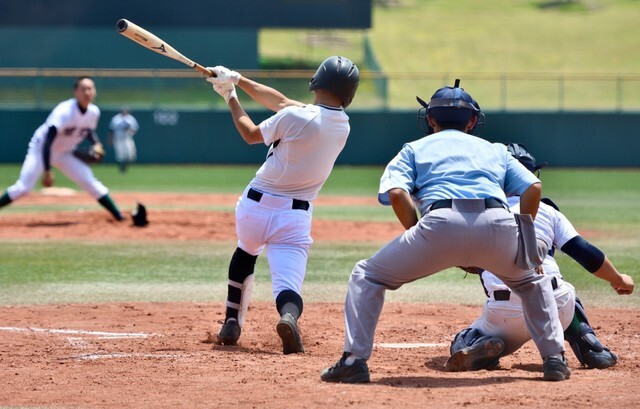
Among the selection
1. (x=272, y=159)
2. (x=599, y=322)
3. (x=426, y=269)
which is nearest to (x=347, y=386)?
(x=426, y=269)

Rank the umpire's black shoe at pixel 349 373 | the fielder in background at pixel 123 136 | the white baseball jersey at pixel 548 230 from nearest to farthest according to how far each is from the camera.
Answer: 1. the umpire's black shoe at pixel 349 373
2. the white baseball jersey at pixel 548 230
3. the fielder in background at pixel 123 136

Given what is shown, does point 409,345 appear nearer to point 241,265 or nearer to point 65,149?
point 241,265

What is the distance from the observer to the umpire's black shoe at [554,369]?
5.37 meters

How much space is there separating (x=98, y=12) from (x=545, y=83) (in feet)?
58.6

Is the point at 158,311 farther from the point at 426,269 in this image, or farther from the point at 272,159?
the point at 426,269

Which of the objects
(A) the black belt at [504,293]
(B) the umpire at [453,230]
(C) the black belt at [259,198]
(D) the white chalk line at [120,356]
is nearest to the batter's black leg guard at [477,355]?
(A) the black belt at [504,293]

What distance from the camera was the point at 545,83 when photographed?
40656 millimetres

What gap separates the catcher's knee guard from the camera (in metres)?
6.89

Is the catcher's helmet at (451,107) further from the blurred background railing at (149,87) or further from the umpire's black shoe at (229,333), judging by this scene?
the blurred background railing at (149,87)

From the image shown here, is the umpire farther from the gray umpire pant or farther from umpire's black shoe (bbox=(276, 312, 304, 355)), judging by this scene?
umpire's black shoe (bbox=(276, 312, 304, 355))

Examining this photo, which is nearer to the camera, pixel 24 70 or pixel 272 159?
pixel 272 159

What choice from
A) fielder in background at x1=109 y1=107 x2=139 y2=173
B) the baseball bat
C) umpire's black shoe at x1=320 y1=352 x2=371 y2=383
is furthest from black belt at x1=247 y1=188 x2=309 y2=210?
fielder in background at x1=109 y1=107 x2=139 y2=173

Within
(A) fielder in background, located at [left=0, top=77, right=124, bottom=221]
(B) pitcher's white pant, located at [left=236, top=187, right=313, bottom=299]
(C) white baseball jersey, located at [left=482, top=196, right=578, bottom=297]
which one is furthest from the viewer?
(A) fielder in background, located at [left=0, top=77, right=124, bottom=221]

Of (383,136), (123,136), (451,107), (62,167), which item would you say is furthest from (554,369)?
(383,136)
